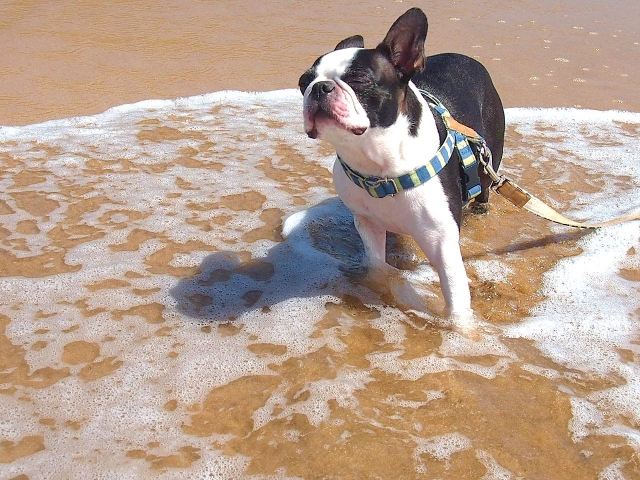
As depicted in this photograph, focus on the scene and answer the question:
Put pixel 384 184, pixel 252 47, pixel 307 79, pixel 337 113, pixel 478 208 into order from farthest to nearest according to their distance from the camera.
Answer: pixel 252 47 < pixel 478 208 < pixel 384 184 < pixel 307 79 < pixel 337 113

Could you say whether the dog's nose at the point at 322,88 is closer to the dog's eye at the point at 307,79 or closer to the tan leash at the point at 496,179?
the dog's eye at the point at 307,79

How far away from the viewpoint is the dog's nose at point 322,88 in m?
3.00

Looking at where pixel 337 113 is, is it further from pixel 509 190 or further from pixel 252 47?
pixel 252 47

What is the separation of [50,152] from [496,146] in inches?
150

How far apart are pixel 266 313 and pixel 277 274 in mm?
481

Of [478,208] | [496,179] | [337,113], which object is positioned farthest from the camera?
[478,208]

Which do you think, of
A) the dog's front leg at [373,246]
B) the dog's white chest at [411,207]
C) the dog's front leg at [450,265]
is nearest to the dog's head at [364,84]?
the dog's white chest at [411,207]

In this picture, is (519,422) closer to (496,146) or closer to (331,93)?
(331,93)

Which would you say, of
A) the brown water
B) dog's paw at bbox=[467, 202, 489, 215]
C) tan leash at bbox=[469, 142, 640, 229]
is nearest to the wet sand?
the brown water

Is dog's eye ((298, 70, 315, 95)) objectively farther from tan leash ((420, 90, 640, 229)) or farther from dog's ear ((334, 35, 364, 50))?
tan leash ((420, 90, 640, 229))

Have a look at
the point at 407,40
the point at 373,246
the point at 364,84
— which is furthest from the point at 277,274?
the point at 407,40

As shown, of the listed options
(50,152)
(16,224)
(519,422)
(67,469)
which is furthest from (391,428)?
(50,152)

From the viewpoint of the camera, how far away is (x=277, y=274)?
4.26 meters

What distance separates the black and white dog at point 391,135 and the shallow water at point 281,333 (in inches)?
19.2
